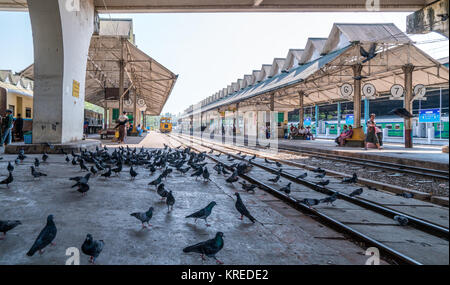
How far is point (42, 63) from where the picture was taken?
9.66 metres

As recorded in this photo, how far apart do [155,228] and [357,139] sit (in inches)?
643

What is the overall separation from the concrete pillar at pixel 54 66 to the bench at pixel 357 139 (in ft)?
48.6

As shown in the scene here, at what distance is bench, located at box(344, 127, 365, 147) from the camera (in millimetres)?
16703

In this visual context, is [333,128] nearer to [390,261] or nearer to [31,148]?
[31,148]

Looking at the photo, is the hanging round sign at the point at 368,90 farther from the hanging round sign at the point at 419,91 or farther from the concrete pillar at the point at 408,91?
the hanging round sign at the point at 419,91

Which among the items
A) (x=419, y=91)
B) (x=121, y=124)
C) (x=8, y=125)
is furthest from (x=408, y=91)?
(x=8, y=125)

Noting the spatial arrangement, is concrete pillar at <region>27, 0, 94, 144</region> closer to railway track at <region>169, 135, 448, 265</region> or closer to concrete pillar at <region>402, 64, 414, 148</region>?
railway track at <region>169, 135, 448, 265</region>

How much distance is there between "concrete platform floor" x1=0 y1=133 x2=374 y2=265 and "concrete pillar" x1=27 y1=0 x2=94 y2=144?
5.34m

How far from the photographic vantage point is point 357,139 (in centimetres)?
1688

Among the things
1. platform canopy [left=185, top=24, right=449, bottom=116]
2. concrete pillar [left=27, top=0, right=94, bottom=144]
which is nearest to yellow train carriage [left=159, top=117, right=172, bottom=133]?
platform canopy [left=185, top=24, right=449, bottom=116]

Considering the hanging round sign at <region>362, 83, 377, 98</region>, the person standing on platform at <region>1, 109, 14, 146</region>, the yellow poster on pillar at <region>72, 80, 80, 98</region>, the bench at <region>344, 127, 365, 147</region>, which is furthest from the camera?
the hanging round sign at <region>362, 83, 377, 98</region>

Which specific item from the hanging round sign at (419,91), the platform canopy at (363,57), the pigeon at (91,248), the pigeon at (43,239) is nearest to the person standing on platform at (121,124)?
the platform canopy at (363,57)

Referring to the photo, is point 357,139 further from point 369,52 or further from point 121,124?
point 121,124

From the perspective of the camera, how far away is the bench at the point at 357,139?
54.8 ft
